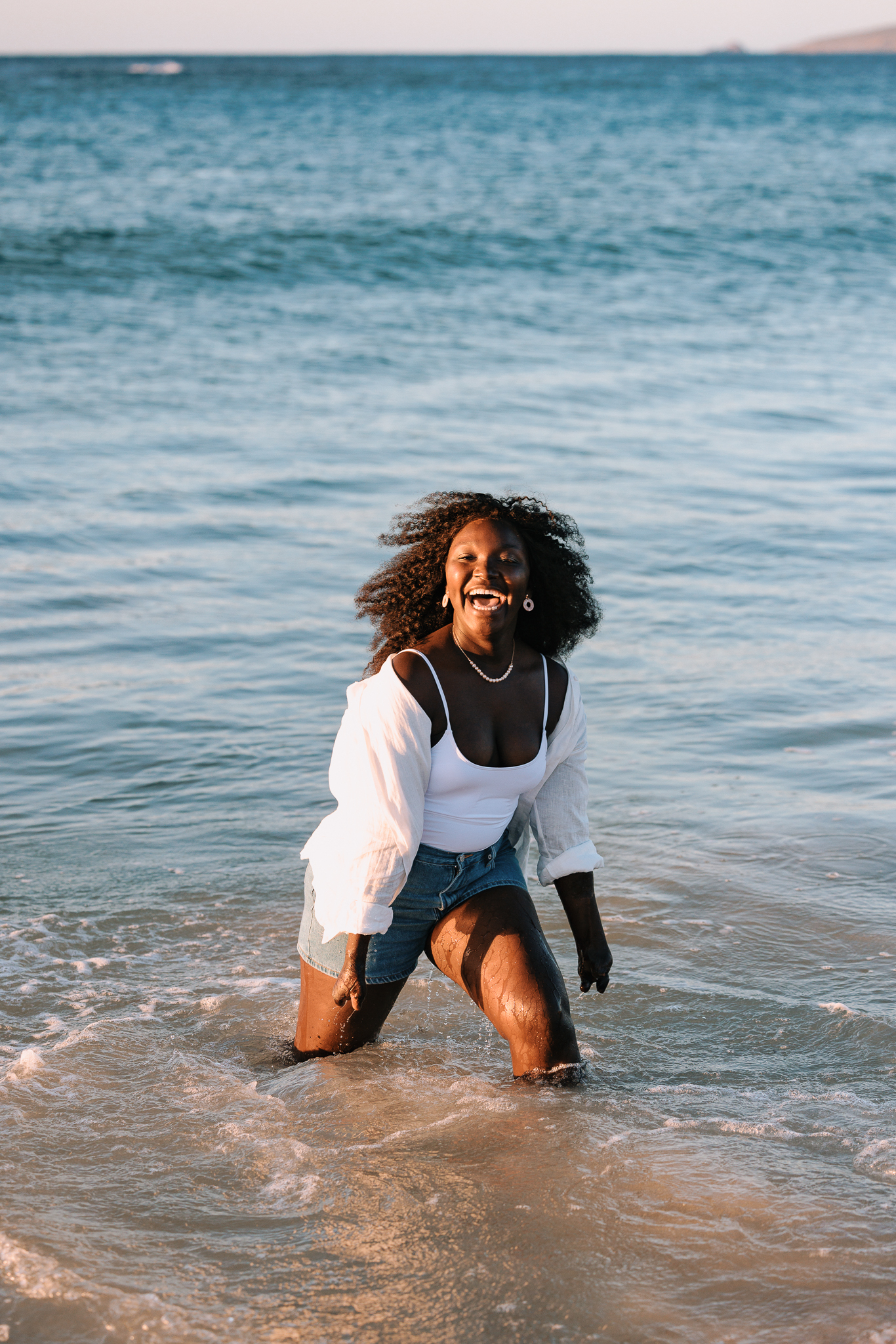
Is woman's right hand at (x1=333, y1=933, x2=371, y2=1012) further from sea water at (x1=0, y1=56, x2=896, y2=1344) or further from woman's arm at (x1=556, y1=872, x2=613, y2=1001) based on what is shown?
woman's arm at (x1=556, y1=872, x2=613, y2=1001)

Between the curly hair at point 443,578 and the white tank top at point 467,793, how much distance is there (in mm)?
244

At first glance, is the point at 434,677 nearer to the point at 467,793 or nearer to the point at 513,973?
the point at 467,793

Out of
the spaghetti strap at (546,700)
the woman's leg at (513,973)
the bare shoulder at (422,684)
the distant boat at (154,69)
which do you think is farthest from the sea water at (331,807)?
the distant boat at (154,69)

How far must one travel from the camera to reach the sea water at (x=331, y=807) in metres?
2.99

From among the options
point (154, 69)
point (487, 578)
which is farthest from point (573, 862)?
point (154, 69)

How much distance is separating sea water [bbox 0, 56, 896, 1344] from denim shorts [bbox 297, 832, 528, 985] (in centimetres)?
42

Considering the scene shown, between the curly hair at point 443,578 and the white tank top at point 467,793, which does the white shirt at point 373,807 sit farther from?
the curly hair at point 443,578

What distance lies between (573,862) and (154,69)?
114694mm

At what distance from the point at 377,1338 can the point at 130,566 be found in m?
6.93

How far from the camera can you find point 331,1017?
146 inches

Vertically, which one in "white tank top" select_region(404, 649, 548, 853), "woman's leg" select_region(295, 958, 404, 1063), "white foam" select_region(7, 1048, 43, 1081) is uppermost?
"white tank top" select_region(404, 649, 548, 853)

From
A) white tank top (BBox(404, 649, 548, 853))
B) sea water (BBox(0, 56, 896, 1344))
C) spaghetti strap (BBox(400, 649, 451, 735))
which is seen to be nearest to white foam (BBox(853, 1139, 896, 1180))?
sea water (BBox(0, 56, 896, 1344))

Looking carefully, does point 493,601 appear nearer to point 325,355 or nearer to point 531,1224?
point 531,1224

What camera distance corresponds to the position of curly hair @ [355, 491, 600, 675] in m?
3.66
